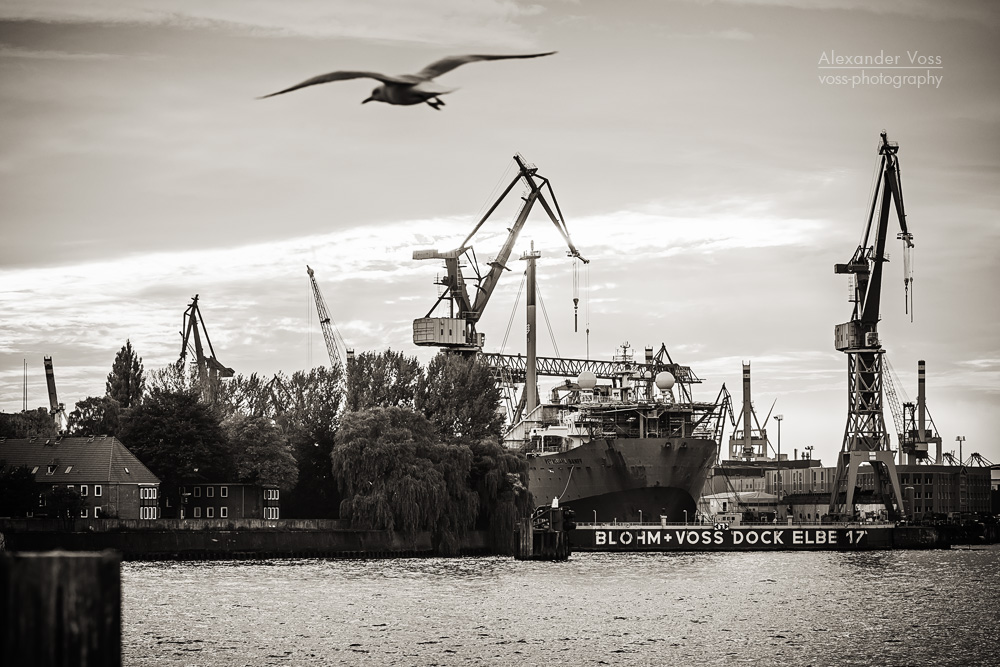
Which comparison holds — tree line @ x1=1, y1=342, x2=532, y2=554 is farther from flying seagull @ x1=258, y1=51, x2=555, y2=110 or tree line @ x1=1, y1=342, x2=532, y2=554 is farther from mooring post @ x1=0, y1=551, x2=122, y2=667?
mooring post @ x1=0, y1=551, x2=122, y2=667

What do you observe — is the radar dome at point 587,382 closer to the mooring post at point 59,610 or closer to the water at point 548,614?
the water at point 548,614

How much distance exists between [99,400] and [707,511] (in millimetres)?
85762

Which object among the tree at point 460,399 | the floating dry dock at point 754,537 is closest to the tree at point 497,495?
the tree at point 460,399

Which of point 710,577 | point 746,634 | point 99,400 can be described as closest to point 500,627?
point 746,634

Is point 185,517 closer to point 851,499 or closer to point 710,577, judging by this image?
point 710,577

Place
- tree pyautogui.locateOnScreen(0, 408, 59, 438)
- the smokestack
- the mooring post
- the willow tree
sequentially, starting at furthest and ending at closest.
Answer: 1. the smokestack
2. tree pyautogui.locateOnScreen(0, 408, 59, 438)
3. the willow tree
4. the mooring post

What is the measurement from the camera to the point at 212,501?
8894cm

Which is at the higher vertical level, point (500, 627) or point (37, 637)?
point (37, 637)

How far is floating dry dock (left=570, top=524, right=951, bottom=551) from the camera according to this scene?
98062mm

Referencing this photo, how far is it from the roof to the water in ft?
35.4

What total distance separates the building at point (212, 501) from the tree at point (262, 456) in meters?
1.05

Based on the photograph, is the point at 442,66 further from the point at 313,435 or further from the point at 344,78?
the point at 313,435

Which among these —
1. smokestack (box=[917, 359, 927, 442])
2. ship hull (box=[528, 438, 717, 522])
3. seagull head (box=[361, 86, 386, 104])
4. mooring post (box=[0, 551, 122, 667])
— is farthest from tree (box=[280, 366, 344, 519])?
smokestack (box=[917, 359, 927, 442])

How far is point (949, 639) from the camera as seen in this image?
4325cm
